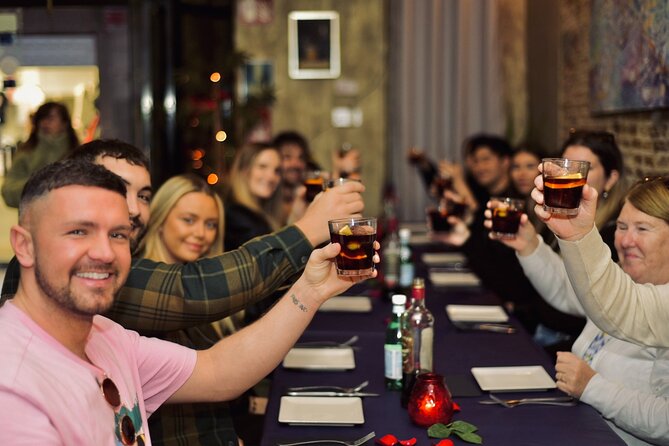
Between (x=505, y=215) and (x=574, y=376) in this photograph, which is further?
(x=505, y=215)

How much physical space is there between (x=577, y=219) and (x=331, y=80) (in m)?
6.39

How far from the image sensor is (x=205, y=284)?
7.03 feet

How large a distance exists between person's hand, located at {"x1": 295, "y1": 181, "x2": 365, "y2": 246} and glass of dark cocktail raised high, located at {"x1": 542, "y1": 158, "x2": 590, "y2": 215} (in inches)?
19.7

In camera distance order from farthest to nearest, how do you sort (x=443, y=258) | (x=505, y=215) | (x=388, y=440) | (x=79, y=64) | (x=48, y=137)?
(x=79, y=64) < (x=48, y=137) < (x=443, y=258) < (x=505, y=215) < (x=388, y=440)

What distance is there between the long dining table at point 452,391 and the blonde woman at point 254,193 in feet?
2.92

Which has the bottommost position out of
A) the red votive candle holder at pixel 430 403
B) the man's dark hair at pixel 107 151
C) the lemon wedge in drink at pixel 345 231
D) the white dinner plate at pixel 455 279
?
the white dinner plate at pixel 455 279

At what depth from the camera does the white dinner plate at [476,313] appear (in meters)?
3.37

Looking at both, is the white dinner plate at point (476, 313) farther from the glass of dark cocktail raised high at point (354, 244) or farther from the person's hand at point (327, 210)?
the glass of dark cocktail raised high at point (354, 244)

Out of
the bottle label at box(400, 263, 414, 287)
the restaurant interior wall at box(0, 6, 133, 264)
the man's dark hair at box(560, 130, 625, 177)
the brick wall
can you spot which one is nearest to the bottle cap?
the man's dark hair at box(560, 130, 625, 177)

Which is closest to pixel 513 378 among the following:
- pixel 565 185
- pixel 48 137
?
pixel 565 185

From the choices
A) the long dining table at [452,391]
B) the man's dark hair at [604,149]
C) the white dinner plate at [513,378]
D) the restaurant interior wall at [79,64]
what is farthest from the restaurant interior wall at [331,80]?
the white dinner plate at [513,378]

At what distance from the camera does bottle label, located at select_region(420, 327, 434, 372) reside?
2.47m

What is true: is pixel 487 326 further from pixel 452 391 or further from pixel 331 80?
pixel 331 80

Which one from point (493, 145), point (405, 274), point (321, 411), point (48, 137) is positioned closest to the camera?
point (321, 411)
